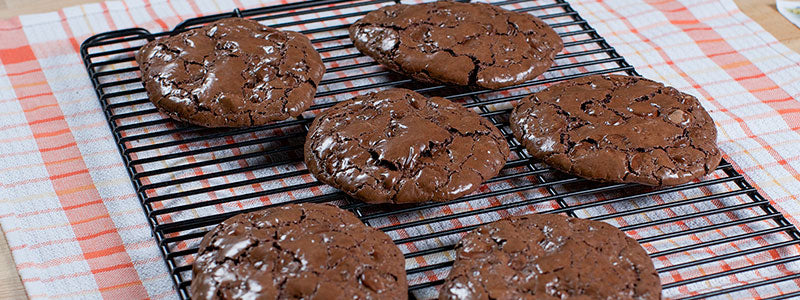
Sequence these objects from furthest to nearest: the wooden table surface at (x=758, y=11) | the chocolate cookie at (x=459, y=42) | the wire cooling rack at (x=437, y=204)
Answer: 1. the wooden table surface at (x=758, y=11)
2. the chocolate cookie at (x=459, y=42)
3. the wire cooling rack at (x=437, y=204)

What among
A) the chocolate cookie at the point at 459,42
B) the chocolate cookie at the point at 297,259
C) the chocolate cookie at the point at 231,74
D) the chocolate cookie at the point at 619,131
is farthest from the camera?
the chocolate cookie at the point at 459,42

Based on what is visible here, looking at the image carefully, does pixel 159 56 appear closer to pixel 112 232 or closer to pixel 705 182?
pixel 112 232

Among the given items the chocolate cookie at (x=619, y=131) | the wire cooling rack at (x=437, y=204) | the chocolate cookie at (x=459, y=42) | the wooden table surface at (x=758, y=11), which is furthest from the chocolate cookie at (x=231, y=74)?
the wooden table surface at (x=758, y=11)

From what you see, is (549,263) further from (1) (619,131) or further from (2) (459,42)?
(2) (459,42)

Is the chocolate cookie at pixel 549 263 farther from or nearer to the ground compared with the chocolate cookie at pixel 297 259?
nearer to the ground

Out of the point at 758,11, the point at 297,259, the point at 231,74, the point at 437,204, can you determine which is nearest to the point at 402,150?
the point at 437,204

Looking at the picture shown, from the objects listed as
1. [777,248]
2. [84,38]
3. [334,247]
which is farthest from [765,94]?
[84,38]

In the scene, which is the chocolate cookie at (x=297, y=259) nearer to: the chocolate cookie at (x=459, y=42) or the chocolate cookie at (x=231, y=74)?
the chocolate cookie at (x=231, y=74)

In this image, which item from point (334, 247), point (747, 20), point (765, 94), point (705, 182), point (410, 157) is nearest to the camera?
point (334, 247)
